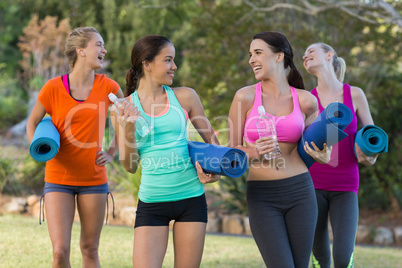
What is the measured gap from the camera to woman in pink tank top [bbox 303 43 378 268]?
163 inches

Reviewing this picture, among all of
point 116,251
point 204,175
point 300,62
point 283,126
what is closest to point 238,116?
point 283,126

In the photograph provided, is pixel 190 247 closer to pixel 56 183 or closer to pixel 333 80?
pixel 56 183

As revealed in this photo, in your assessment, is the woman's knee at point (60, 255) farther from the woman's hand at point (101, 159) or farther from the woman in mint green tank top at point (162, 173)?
the woman in mint green tank top at point (162, 173)

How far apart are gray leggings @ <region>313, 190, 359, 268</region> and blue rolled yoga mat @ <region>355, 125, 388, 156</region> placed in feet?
1.87

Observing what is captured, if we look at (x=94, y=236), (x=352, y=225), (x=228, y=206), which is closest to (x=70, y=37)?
(x=94, y=236)

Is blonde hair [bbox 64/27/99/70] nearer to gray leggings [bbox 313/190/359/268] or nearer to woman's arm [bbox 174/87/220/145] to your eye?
woman's arm [bbox 174/87/220/145]

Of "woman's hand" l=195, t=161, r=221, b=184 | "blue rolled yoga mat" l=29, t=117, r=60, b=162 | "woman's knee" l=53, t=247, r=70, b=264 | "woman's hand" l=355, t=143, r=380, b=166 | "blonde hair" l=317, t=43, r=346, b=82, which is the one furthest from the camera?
"blonde hair" l=317, t=43, r=346, b=82

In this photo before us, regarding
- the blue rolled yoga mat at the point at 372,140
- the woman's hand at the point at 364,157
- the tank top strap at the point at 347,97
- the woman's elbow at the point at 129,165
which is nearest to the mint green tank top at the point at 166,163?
the woman's elbow at the point at 129,165

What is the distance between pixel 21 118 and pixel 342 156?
1497 cm

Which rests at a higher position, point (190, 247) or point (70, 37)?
point (70, 37)

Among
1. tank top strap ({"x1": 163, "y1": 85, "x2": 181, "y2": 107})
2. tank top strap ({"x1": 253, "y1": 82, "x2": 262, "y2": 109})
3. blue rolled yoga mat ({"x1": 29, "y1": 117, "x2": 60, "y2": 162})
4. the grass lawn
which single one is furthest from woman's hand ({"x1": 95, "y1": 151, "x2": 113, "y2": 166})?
the grass lawn

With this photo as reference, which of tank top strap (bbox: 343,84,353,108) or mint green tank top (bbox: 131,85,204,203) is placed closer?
mint green tank top (bbox: 131,85,204,203)

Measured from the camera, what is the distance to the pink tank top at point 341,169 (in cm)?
430

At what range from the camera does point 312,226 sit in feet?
11.3
